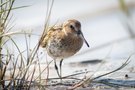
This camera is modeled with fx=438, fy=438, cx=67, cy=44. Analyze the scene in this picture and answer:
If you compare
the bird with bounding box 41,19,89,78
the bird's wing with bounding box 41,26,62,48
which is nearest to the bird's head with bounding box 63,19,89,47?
the bird with bounding box 41,19,89,78

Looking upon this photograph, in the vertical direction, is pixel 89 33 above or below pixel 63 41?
above

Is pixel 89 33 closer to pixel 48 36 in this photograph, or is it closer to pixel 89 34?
pixel 89 34

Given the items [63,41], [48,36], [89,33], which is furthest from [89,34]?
[48,36]

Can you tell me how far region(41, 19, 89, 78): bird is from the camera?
6.64 meters

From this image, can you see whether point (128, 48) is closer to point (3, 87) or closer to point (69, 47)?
point (69, 47)

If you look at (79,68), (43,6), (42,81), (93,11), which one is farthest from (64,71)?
(93,11)

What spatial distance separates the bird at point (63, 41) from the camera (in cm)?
664

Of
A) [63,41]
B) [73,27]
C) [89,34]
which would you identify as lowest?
[63,41]

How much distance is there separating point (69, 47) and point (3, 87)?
267 centimetres

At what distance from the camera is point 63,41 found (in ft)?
22.5

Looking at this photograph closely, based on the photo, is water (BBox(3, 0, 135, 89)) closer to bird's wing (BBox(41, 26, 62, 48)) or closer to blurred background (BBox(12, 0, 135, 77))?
blurred background (BBox(12, 0, 135, 77))

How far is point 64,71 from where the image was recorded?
21.6 ft

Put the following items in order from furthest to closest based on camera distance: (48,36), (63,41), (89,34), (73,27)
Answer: (89,34) < (63,41) < (48,36) < (73,27)

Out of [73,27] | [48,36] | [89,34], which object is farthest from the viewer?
[89,34]
